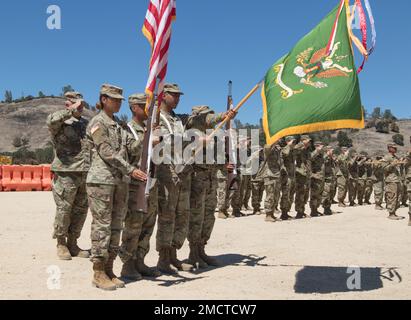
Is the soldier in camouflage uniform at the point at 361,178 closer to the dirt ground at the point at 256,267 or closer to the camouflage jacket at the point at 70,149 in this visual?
the dirt ground at the point at 256,267

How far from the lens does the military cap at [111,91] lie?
233 inches

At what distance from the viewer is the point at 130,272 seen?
21.0 feet

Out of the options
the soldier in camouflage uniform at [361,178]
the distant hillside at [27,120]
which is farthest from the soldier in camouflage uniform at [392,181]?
the distant hillside at [27,120]

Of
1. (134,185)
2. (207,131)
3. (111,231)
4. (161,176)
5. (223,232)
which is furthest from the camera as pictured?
(223,232)

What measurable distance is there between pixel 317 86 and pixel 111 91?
2.54m

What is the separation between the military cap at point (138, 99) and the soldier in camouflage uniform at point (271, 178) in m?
7.53

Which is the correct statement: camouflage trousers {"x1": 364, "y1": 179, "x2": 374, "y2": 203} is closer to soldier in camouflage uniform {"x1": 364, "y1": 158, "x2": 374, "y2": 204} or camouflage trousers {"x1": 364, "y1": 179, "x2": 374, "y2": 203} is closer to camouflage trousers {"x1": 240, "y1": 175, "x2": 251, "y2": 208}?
soldier in camouflage uniform {"x1": 364, "y1": 158, "x2": 374, "y2": 204}

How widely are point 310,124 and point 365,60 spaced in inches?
48.2

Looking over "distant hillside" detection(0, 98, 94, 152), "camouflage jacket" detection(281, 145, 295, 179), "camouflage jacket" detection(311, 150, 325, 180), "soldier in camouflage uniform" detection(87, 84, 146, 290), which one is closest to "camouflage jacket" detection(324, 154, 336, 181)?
"camouflage jacket" detection(311, 150, 325, 180)

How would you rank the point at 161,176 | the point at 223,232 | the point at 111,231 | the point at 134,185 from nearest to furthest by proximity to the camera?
the point at 111,231, the point at 134,185, the point at 161,176, the point at 223,232

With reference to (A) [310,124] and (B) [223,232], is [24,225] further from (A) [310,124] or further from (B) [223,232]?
(A) [310,124]
